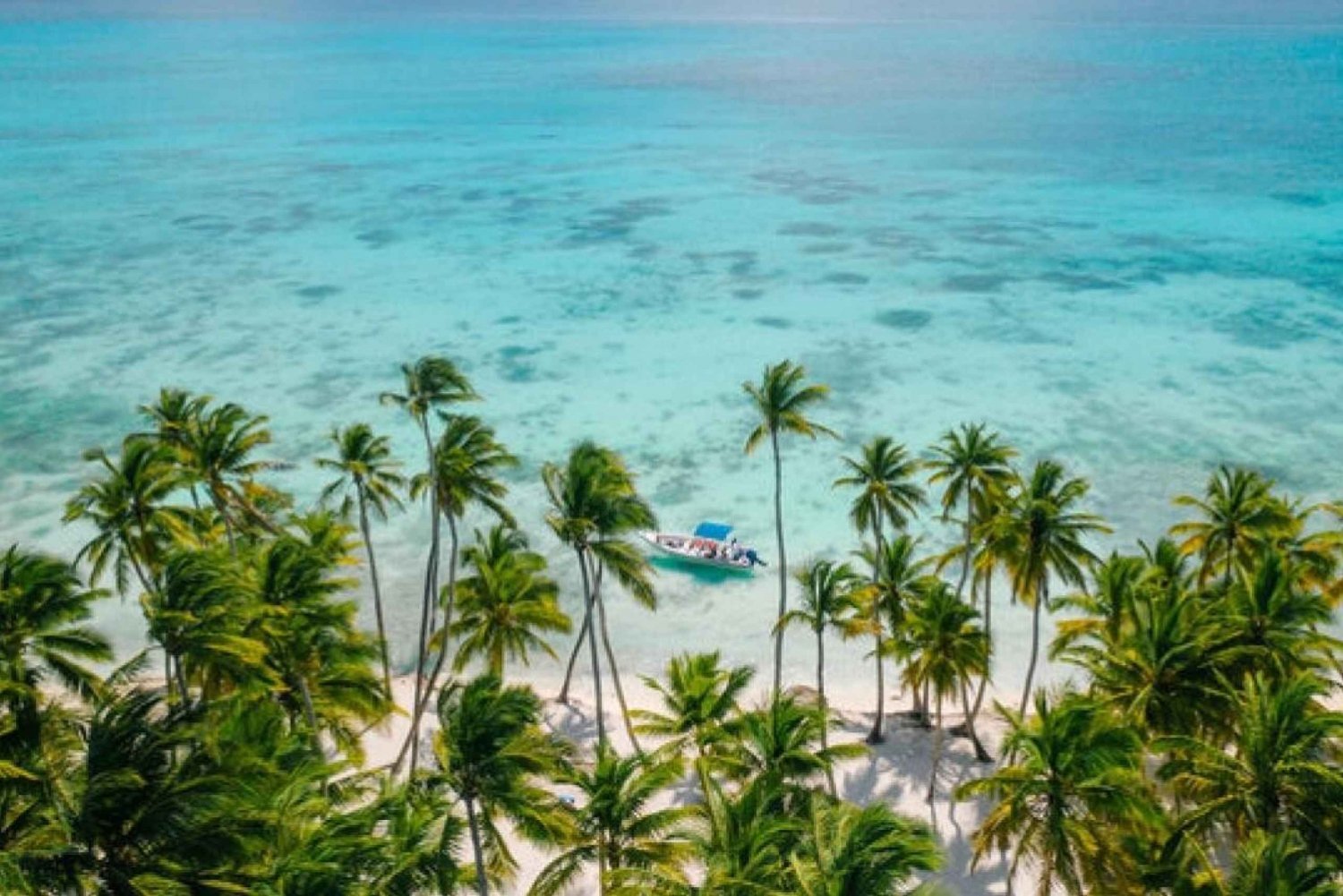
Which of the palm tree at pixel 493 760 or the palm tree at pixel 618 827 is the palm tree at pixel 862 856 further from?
the palm tree at pixel 493 760

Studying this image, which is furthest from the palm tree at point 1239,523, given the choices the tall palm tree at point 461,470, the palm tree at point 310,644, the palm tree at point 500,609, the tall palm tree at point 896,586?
the palm tree at point 310,644

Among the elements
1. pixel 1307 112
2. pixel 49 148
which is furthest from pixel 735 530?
pixel 1307 112

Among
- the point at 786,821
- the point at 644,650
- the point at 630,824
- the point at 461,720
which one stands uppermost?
the point at 461,720

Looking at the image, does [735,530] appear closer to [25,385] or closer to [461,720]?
[461,720]

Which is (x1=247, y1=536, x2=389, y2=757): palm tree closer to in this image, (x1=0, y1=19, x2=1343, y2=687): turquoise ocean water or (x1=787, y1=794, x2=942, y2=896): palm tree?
(x1=787, y1=794, x2=942, y2=896): palm tree

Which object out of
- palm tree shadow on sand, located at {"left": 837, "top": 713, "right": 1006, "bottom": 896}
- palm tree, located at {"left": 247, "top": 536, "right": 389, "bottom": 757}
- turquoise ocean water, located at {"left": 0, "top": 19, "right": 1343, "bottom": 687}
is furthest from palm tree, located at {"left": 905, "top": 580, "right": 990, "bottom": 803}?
palm tree, located at {"left": 247, "top": 536, "right": 389, "bottom": 757}

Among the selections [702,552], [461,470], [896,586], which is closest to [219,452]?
[461,470]
